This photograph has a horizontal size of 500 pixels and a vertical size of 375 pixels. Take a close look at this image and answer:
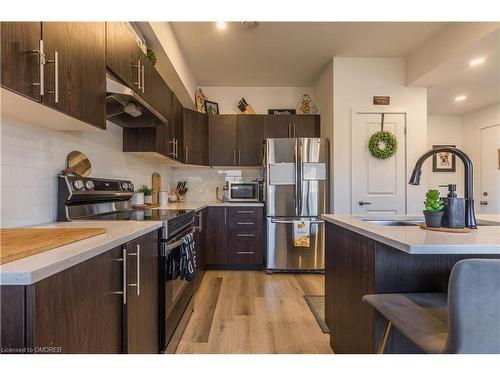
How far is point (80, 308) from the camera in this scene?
0.90 metres

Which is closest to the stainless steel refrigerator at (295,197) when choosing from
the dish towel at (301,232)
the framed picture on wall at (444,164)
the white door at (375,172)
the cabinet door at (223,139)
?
the dish towel at (301,232)

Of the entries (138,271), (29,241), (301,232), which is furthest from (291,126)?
(29,241)

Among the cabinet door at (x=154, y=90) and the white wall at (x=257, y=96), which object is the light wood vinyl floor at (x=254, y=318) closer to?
the cabinet door at (x=154, y=90)

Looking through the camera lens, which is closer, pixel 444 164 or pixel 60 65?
pixel 60 65

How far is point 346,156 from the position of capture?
3.63 m

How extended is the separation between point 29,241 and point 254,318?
188 centimetres

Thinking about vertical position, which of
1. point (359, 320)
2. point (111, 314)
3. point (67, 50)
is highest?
point (67, 50)

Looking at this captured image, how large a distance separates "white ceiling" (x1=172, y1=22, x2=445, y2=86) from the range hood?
42.8 inches

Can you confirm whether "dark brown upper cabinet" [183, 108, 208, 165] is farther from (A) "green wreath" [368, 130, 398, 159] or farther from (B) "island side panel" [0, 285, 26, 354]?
(B) "island side panel" [0, 285, 26, 354]

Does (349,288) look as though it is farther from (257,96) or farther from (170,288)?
(257,96)

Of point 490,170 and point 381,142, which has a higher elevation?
point 381,142
